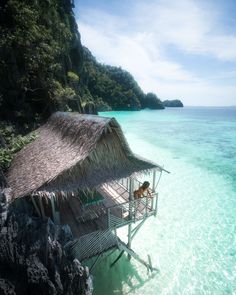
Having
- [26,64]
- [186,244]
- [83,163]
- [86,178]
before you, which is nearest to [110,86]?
[26,64]

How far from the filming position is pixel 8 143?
9.99 metres

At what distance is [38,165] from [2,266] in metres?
Result: 2.95

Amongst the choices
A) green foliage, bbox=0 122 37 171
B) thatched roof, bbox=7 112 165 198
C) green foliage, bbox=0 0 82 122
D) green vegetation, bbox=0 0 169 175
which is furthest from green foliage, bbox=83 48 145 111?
thatched roof, bbox=7 112 165 198

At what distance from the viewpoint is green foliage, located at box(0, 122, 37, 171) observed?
877cm

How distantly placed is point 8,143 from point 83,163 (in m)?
6.11

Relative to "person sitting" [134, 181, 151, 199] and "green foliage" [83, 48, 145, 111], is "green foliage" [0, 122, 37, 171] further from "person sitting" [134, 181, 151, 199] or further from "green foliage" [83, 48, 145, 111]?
"green foliage" [83, 48, 145, 111]

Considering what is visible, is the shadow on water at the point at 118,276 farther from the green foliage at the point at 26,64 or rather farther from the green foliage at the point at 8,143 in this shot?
the green foliage at the point at 26,64

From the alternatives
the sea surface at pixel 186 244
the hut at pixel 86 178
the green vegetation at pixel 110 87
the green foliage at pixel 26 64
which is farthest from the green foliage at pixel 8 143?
the green vegetation at pixel 110 87

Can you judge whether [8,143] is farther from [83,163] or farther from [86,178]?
[86,178]

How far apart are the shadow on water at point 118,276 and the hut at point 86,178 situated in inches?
58.3

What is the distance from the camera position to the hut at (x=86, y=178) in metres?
5.66

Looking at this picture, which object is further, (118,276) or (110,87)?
(110,87)

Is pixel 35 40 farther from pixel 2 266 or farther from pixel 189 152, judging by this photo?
pixel 189 152

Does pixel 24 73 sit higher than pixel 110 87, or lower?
lower
